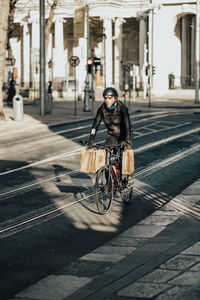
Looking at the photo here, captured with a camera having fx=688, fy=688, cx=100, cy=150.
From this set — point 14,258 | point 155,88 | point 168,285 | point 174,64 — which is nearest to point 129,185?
point 14,258

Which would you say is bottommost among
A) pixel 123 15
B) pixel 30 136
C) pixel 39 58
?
pixel 30 136

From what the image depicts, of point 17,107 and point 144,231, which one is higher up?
point 17,107

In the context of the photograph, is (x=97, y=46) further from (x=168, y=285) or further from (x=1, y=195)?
(x=168, y=285)

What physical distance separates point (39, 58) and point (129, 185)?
22119mm

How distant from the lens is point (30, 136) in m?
22.8

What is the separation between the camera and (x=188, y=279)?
6195mm

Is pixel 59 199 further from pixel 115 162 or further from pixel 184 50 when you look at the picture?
pixel 184 50

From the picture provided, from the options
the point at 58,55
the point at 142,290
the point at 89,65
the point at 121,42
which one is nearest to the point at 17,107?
the point at 89,65

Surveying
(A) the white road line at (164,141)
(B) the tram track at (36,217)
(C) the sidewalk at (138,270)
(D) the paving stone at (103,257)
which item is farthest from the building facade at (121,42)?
(D) the paving stone at (103,257)

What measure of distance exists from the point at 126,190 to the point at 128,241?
242 cm

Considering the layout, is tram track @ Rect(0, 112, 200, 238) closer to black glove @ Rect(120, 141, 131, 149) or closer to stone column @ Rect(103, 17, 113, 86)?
black glove @ Rect(120, 141, 131, 149)

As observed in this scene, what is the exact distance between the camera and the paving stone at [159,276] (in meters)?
6.18

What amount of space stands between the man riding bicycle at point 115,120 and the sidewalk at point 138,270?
4.79 feet

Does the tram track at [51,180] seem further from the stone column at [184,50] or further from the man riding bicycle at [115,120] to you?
the stone column at [184,50]
